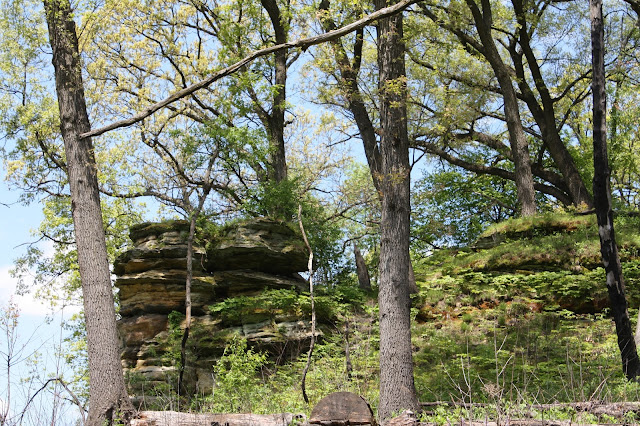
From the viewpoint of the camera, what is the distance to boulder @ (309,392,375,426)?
Answer: 6742 millimetres

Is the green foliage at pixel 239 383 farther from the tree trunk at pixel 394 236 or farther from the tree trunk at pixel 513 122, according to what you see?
the tree trunk at pixel 513 122

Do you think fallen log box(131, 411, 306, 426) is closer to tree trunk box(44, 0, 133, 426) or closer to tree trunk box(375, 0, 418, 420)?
tree trunk box(44, 0, 133, 426)

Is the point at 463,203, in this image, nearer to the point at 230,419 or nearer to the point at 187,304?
the point at 187,304

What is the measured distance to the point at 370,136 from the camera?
15492mm

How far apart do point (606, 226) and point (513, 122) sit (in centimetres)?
905

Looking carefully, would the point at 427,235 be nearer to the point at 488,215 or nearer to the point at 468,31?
the point at 488,215

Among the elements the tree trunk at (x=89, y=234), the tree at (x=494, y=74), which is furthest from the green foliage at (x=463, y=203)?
the tree trunk at (x=89, y=234)

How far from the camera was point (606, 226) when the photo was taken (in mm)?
9555

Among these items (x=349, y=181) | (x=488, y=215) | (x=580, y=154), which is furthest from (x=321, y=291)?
(x=580, y=154)

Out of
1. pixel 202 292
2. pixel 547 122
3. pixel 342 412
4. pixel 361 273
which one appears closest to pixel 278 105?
pixel 361 273

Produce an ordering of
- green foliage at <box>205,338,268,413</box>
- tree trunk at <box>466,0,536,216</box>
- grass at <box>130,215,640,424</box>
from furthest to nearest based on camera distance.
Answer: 1. tree trunk at <box>466,0,536,216</box>
2. green foliage at <box>205,338,268,413</box>
3. grass at <box>130,215,640,424</box>

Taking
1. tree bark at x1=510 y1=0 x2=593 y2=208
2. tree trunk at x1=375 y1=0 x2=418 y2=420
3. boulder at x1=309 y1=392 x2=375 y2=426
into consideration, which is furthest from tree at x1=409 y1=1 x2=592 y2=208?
boulder at x1=309 y1=392 x2=375 y2=426

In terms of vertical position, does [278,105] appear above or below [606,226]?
above

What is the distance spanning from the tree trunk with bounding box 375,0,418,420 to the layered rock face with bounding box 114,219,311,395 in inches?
179
